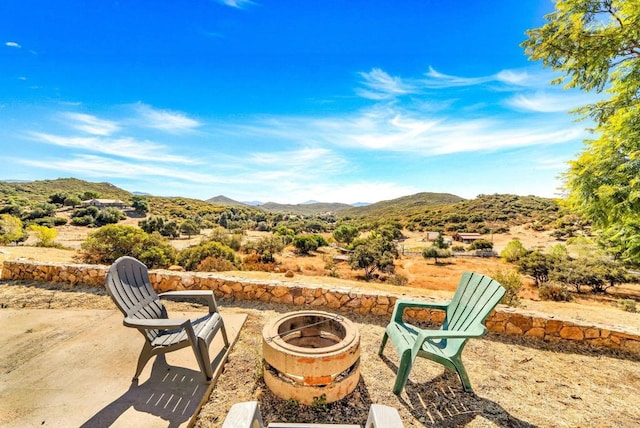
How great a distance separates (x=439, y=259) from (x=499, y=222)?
2383cm

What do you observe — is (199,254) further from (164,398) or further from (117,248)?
(164,398)

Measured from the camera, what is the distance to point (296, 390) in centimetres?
242

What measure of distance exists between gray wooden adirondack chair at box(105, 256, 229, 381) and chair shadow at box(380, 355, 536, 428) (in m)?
1.97

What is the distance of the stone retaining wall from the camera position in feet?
12.7

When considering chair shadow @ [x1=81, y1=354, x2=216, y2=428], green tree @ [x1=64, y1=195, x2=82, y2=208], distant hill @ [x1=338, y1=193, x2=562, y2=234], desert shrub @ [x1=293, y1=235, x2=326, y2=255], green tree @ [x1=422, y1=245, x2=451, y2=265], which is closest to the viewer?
chair shadow @ [x1=81, y1=354, x2=216, y2=428]

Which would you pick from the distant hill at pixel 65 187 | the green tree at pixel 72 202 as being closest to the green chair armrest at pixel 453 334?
the green tree at pixel 72 202

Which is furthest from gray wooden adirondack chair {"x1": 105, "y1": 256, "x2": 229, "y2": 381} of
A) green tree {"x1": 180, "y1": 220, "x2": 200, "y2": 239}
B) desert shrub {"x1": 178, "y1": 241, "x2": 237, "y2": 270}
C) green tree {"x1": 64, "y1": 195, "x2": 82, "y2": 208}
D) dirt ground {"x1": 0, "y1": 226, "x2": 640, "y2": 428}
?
green tree {"x1": 64, "y1": 195, "x2": 82, "y2": 208}

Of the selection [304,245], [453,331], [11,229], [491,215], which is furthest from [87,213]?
[491,215]

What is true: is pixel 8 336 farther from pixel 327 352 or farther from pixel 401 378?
pixel 401 378

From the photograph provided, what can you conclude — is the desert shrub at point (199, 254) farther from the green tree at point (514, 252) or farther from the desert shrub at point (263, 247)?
the green tree at point (514, 252)

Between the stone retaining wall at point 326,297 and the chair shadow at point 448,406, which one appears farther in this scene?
the stone retaining wall at point 326,297

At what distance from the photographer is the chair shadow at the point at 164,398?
7.21 ft

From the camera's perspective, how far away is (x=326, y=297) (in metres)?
4.82

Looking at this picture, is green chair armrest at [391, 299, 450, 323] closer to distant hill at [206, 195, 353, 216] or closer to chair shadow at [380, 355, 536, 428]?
chair shadow at [380, 355, 536, 428]
